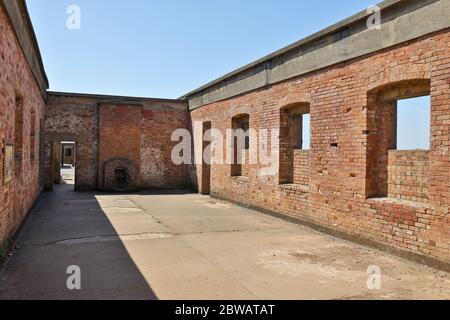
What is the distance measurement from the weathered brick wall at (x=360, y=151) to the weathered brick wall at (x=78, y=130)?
26.1ft

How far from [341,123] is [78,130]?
436 inches

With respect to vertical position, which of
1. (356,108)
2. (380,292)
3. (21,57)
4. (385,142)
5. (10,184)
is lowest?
(380,292)

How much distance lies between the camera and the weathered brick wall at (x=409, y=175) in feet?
19.2

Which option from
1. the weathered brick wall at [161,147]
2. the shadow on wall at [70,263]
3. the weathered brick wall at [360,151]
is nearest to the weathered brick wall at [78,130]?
the weathered brick wall at [161,147]

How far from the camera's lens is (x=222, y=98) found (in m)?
12.6

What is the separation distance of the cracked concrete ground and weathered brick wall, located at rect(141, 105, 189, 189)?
691cm

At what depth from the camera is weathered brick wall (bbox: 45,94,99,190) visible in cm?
1452

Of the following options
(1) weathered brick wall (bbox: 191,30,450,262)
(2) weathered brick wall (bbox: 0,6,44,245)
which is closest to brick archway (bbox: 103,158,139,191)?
(2) weathered brick wall (bbox: 0,6,44,245)

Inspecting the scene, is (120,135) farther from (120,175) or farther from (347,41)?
(347,41)

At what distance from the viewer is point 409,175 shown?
20.1ft

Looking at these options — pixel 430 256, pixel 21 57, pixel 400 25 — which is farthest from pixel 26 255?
pixel 400 25

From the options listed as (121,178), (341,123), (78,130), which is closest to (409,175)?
(341,123)
